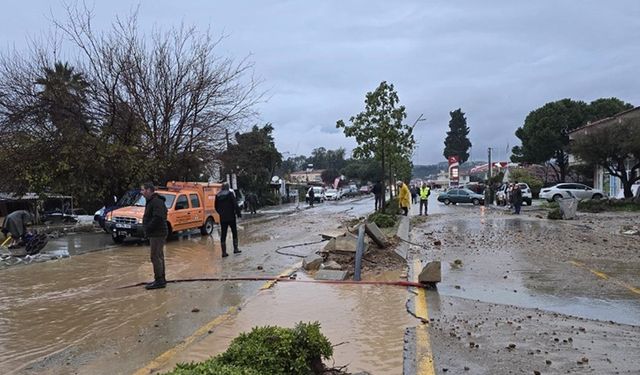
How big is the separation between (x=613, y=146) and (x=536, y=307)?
1231 inches

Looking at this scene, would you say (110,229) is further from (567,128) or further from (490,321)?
(567,128)

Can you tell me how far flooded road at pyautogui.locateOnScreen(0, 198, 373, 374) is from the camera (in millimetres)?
5633

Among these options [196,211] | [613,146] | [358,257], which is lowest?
[358,257]

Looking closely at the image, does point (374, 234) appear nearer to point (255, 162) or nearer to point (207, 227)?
point (207, 227)

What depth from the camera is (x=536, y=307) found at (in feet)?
24.7

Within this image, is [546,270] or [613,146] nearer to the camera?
[546,270]

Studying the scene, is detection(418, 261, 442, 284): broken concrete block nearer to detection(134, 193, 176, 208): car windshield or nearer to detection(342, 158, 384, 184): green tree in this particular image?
detection(134, 193, 176, 208): car windshield

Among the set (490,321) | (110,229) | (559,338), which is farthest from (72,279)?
(559,338)

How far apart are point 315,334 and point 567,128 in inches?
2743

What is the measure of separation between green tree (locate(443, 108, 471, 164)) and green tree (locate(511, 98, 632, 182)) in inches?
2349

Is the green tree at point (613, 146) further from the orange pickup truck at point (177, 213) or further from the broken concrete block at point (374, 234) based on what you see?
the broken concrete block at point (374, 234)

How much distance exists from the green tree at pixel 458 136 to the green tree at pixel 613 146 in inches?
3675

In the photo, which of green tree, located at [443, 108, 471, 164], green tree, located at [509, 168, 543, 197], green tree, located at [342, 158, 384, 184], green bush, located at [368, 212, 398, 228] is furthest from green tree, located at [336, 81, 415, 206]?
green tree, located at [443, 108, 471, 164]

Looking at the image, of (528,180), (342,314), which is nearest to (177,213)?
(342,314)
